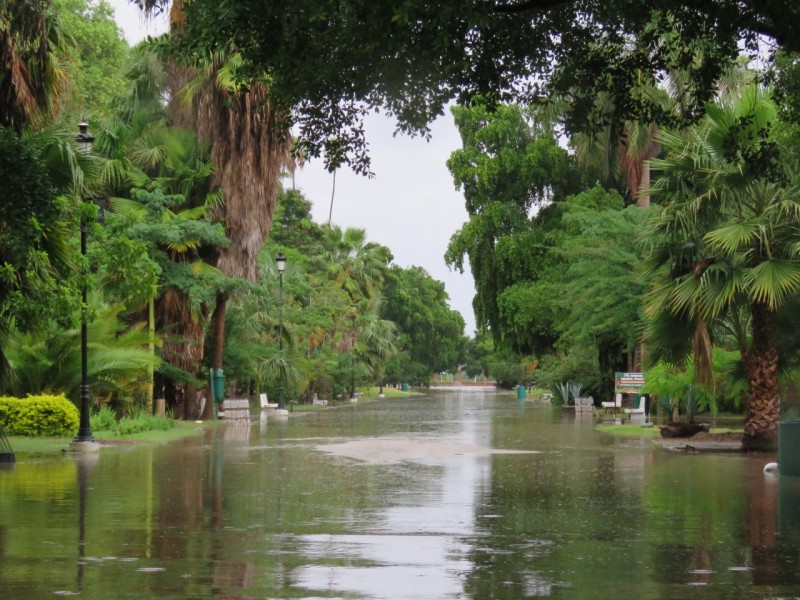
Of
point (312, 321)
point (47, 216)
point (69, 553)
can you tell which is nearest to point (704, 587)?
point (69, 553)

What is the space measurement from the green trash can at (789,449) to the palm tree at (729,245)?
13.7 feet

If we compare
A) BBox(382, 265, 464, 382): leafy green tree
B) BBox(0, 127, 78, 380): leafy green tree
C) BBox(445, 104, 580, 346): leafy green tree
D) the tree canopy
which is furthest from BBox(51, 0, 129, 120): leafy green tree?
BBox(382, 265, 464, 382): leafy green tree

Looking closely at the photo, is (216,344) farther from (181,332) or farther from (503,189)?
(503,189)

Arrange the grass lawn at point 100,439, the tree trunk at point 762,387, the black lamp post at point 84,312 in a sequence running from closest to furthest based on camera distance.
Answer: the black lamp post at point 84,312, the grass lawn at point 100,439, the tree trunk at point 762,387

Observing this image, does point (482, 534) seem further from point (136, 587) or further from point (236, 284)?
point (236, 284)

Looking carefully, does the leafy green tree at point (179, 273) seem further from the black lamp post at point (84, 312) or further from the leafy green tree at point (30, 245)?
the leafy green tree at point (30, 245)

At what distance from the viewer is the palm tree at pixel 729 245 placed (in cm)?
2342

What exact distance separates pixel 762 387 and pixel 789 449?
612 centimetres

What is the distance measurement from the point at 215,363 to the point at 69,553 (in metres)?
32.5

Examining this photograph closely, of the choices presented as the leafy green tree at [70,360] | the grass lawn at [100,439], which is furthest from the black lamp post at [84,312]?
the leafy green tree at [70,360]

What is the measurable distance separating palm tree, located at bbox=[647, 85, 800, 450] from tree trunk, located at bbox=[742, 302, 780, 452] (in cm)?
2

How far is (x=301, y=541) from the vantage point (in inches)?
465

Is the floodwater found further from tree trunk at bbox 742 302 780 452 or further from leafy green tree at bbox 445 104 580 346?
leafy green tree at bbox 445 104 580 346

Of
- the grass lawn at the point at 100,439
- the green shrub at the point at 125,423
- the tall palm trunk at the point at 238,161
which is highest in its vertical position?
the tall palm trunk at the point at 238,161
